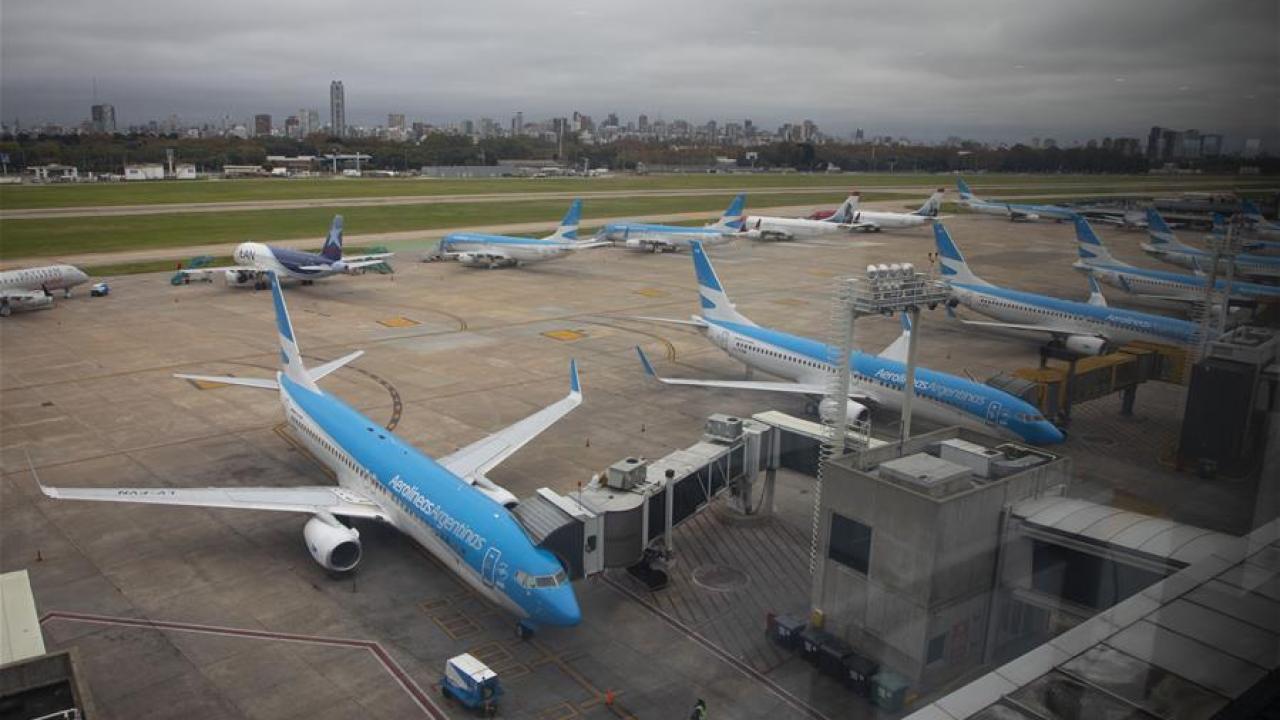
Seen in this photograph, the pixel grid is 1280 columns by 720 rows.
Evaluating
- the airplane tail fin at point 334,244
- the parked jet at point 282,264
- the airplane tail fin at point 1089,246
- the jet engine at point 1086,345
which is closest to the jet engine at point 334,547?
the jet engine at point 1086,345

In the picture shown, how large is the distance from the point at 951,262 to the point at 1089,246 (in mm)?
9125

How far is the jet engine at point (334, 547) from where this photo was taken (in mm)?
20094

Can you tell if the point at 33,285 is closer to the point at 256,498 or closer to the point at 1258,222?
the point at 256,498

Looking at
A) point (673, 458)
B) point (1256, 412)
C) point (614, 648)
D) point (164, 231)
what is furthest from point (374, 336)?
point (164, 231)

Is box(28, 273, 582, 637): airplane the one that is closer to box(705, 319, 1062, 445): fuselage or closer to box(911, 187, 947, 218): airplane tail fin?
box(705, 319, 1062, 445): fuselage

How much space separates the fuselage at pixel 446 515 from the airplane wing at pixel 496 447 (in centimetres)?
181

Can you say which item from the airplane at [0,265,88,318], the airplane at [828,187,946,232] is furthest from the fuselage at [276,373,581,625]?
the airplane at [828,187,946,232]

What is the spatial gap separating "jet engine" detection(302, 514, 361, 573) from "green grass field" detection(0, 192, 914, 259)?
64.3m

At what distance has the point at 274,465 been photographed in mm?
27844

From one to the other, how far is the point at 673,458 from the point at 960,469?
27.9 feet

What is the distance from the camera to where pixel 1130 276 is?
4522cm

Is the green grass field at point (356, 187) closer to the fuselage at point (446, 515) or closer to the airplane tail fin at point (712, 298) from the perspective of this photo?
the airplane tail fin at point (712, 298)

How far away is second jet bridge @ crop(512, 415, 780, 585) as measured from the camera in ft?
60.6

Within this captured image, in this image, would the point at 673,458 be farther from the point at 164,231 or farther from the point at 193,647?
the point at 164,231
